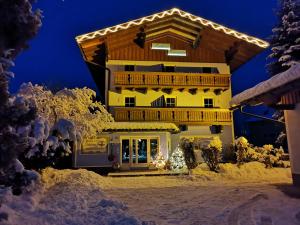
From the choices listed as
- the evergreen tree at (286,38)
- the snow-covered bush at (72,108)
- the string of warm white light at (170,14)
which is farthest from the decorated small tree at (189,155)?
the string of warm white light at (170,14)

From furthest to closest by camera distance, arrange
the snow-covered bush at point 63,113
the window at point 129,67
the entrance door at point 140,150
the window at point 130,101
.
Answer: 1. the window at point 129,67
2. the window at point 130,101
3. the entrance door at point 140,150
4. the snow-covered bush at point 63,113

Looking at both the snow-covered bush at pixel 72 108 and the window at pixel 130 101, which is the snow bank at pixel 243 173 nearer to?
the snow-covered bush at pixel 72 108

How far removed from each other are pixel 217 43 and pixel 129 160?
1269cm

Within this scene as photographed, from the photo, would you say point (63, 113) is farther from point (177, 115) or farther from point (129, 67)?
point (177, 115)

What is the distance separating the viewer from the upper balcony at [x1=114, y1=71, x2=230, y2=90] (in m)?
24.2

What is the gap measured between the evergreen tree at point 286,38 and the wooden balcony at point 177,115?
17.3ft

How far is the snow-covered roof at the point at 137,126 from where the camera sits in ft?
69.5

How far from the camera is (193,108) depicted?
24719mm

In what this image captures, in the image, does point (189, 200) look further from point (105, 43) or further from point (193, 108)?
point (105, 43)

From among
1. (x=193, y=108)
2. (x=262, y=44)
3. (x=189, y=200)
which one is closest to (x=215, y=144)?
(x=193, y=108)

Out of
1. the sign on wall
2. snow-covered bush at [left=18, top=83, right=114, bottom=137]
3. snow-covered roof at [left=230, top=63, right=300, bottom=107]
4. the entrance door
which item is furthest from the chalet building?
snow-covered roof at [left=230, top=63, right=300, bottom=107]

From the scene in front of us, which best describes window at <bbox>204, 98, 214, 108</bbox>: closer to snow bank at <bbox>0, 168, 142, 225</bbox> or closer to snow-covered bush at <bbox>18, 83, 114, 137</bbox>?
snow-covered bush at <bbox>18, 83, 114, 137</bbox>

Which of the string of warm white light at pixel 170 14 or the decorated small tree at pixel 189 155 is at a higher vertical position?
the string of warm white light at pixel 170 14

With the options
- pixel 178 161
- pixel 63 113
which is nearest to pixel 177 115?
pixel 178 161
